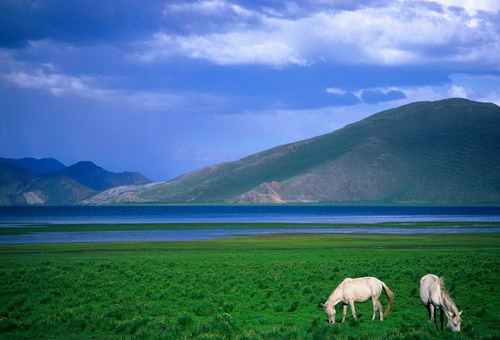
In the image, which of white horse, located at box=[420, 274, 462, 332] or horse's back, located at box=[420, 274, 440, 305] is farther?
horse's back, located at box=[420, 274, 440, 305]

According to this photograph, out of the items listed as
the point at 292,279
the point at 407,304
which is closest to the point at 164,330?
the point at 407,304

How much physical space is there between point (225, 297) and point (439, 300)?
11030 mm

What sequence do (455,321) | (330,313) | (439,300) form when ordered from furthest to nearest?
(330,313)
(439,300)
(455,321)

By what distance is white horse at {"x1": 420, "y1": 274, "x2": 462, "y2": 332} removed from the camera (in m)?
18.4

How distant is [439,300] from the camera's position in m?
18.8

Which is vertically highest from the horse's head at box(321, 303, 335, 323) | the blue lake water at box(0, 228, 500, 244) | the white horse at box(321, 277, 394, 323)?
the white horse at box(321, 277, 394, 323)

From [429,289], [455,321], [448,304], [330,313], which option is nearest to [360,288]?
[330,313]

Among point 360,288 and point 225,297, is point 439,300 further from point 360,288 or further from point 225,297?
point 225,297

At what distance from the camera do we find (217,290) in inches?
1134

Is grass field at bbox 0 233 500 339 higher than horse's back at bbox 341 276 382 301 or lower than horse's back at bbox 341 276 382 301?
lower

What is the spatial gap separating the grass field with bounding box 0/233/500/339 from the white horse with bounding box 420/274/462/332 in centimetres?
43

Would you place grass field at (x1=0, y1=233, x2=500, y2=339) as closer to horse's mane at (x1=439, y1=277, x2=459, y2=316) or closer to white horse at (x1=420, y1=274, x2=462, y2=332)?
white horse at (x1=420, y1=274, x2=462, y2=332)

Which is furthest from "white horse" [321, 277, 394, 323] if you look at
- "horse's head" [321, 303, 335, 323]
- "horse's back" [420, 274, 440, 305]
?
"horse's back" [420, 274, 440, 305]

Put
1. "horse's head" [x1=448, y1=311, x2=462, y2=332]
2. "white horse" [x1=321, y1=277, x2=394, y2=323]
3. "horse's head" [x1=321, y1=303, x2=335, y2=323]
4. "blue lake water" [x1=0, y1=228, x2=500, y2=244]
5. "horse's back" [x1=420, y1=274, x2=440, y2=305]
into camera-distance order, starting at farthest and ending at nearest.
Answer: "blue lake water" [x1=0, y1=228, x2=500, y2=244], "white horse" [x1=321, y1=277, x2=394, y2=323], "horse's head" [x1=321, y1=303, x2=335, y2=323], "horse's back" [x1=420, y1=274, x2=440, y2=305], "horse's head" [x1=448, y1=311, x2=462, y2=332]
